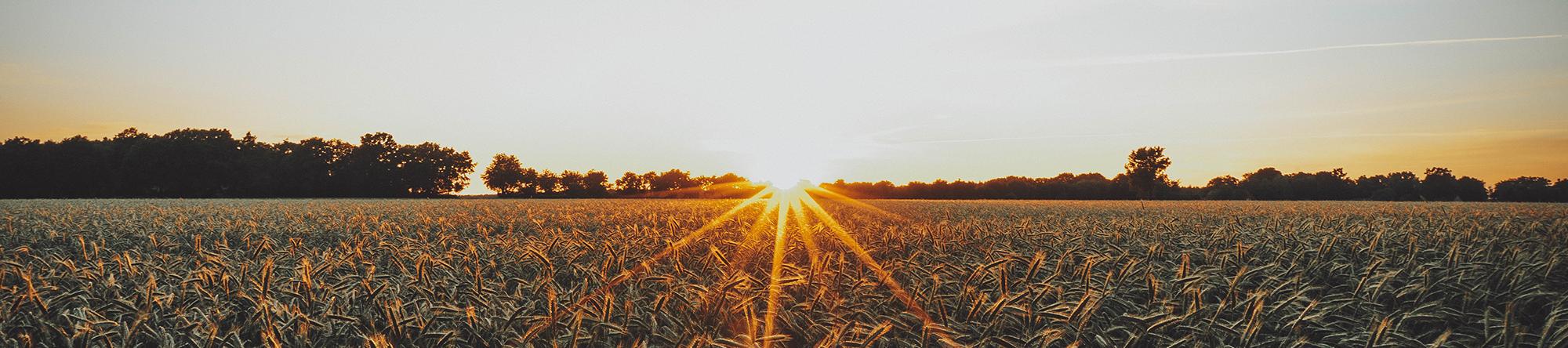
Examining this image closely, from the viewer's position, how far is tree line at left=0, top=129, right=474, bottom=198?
68.5 metres

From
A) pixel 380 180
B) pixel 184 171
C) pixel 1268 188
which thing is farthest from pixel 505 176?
pixel 1268 188

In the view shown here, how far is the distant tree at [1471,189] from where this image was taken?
55.9 meters

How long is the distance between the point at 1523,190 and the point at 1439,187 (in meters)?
5.44

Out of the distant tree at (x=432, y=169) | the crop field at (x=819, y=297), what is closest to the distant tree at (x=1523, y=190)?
the crop field at (x=819, y=297)

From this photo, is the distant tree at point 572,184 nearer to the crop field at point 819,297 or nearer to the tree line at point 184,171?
the tree line at point 184,171

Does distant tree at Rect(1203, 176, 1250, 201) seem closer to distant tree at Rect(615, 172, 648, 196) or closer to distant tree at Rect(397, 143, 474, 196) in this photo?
distant tree at Rect(615, 172, 648, 196)

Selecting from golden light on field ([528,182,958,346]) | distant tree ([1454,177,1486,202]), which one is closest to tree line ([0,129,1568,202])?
distant tree ([1454,177,1486,202])

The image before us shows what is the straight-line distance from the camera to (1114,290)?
3348 millimetres

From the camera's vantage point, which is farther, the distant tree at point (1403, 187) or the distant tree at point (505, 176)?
the distant tree at point (505, 176)

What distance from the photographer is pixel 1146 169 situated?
38219mm

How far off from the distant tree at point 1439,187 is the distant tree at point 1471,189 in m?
0.26

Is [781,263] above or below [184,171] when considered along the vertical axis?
below

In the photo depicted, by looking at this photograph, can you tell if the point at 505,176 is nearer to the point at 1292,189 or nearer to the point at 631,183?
the point at 631,183

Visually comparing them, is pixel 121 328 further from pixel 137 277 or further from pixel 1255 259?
pixel 1255 259
